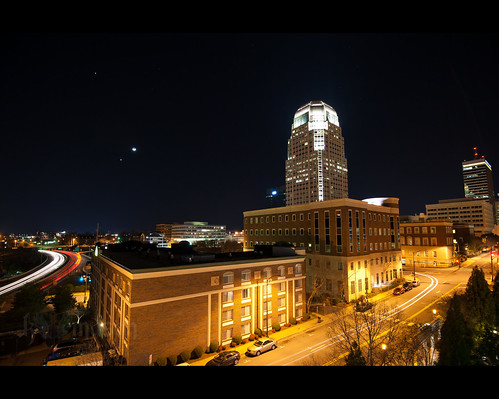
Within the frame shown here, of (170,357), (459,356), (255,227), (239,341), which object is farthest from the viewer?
(255,227)

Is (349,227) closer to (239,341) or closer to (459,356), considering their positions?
(239,341)

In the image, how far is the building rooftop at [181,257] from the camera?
25.1 meters

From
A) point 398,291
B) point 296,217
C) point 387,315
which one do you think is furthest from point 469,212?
point 387,315

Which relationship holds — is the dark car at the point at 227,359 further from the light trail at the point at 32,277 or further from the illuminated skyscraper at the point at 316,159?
the illuminated skyscraper at the point at 316,159

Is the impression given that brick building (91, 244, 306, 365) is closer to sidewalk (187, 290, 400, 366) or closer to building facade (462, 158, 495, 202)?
sidewalk (187, 290, 400, 366)

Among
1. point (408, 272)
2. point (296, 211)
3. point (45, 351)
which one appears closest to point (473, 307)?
point (296, 211)

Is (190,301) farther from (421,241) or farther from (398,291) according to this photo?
(421,241)

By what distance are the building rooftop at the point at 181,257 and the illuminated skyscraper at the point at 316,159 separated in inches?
3923

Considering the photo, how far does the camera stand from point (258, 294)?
28.2m

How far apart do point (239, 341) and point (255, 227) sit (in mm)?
39896

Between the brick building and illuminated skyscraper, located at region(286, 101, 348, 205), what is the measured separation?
10417cm

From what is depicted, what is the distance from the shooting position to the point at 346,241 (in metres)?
41.2

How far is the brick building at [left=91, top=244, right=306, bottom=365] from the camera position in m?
21.1

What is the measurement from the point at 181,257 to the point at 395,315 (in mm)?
24064
